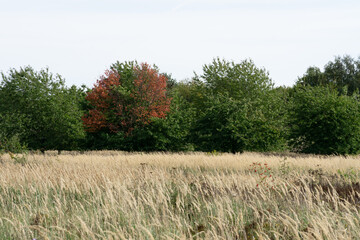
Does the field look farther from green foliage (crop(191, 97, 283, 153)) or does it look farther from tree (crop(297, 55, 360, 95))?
tree (crop(297, 55, 360, 95))

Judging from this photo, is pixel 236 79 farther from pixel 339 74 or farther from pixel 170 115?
pixel 339 74

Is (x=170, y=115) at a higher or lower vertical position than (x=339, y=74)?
lower

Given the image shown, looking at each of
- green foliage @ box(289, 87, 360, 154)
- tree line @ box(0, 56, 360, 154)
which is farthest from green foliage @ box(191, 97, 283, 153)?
green foliage @ box(289, 87, 360, 154)

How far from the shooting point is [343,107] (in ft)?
75.4

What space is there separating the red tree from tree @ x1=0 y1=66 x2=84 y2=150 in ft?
9.13

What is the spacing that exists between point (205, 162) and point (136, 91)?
1410 centimetres

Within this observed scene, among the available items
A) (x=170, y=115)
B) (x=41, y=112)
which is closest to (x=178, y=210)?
(x=170, y=115)

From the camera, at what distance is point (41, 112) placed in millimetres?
29766

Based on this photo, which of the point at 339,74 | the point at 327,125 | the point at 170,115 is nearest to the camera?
the point at 327,125

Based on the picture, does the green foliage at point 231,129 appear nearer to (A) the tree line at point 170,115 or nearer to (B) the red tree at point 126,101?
(A) the tree line at point 170,115

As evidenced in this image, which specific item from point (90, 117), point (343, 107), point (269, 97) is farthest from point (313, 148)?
point (90, 117)

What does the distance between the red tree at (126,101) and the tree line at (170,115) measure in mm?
70

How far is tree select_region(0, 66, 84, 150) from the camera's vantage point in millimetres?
29078

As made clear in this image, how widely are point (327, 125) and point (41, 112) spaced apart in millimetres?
20966
